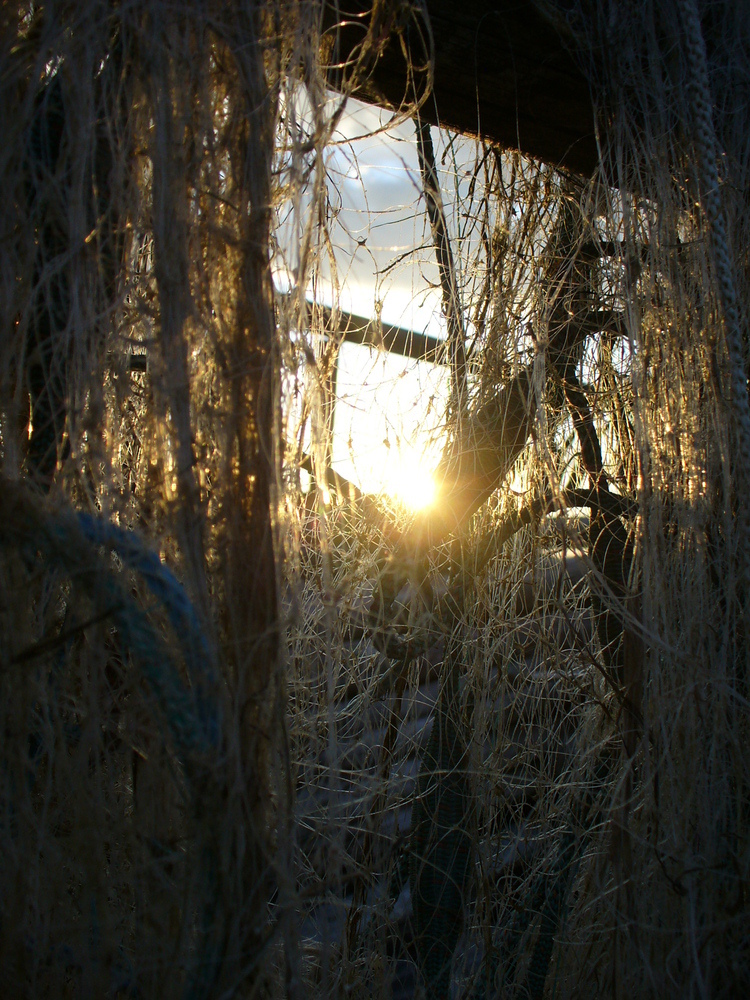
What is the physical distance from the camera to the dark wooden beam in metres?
1.55

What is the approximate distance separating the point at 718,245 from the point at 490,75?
2.42 feet

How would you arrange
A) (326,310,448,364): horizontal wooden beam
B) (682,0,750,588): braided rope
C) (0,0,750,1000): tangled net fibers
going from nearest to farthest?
(0,0,750,1000): tangled net fibers → (682,0,750,588): braided rope → (326,310,448,364): horizontal wooden beam

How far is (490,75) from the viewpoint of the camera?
1.71m

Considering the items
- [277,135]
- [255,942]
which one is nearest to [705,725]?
[255,942]

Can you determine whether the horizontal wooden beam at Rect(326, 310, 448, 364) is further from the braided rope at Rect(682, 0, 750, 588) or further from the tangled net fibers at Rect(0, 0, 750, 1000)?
the braided rope at Rect(682, 0, 750, 588)

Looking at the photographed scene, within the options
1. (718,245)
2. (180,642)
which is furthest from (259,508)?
(718,245)

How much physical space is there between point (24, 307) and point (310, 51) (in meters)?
0.62

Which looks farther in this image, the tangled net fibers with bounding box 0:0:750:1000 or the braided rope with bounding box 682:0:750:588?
the braided rope with bounding box 682:0:750:588

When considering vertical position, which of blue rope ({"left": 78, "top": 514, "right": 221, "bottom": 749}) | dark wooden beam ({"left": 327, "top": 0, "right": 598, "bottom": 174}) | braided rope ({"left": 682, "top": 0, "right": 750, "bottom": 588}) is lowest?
blue rope ({"left": 78, "top": 514, "right": 221, "bottom": 749})

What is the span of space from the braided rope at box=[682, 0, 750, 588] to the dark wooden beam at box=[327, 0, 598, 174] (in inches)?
11.8

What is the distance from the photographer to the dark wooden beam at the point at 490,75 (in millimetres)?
1552

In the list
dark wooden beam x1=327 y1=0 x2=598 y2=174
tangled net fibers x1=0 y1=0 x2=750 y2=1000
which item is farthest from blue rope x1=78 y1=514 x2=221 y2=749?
dark wooden beam x1=327 y1=0 x2=598 y2=174

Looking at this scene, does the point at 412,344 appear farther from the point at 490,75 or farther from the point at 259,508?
the point at 259,508

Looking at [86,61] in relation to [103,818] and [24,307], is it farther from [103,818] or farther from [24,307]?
[103,818]
